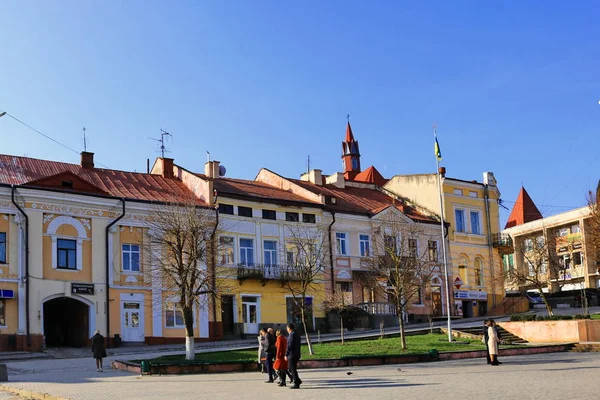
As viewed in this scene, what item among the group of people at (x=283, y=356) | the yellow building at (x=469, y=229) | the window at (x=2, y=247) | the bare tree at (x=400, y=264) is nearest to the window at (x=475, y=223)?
the yellow building at (x=469, y=229)

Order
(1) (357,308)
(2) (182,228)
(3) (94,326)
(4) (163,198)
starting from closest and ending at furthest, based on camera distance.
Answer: (2) (182,228) < (3) (94,326) < (4) (163,198) < (1) (357,308)

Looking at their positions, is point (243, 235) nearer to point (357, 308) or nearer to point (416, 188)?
point (357, 308)

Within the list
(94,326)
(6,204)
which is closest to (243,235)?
(94,326)

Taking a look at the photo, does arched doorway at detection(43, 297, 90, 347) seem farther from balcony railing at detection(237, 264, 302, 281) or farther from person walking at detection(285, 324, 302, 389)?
person walking at detection(285, 324, 302, 389)

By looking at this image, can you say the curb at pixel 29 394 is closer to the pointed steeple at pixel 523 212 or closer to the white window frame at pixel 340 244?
the white window frame at pixel 340 244

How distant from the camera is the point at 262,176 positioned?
5416 centimetres

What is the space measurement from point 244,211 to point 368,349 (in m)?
17.6

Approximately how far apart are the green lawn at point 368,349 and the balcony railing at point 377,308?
38.9 ft

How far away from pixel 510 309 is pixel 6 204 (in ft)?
116

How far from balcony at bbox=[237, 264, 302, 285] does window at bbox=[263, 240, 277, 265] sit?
0.62m

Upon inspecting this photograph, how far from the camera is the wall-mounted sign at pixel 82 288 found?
39.2 meters

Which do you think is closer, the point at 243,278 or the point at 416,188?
the point at 243,278

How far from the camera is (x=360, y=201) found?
53.9 m

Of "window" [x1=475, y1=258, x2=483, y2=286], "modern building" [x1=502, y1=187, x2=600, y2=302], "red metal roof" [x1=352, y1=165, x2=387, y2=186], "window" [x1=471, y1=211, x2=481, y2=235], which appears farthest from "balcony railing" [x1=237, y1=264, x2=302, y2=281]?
"red metal roof" [x1=352, y1=165, x2=387, y2=186]
